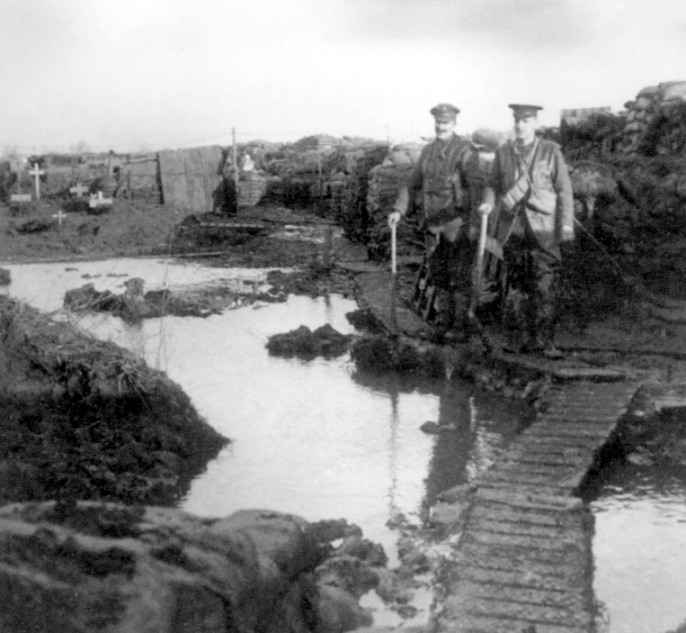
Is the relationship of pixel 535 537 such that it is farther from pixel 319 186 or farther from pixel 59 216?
pixel 319 186

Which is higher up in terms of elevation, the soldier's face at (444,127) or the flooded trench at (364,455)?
the soldier's face at (444,127)

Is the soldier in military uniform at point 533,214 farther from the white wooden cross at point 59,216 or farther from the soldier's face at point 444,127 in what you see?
the white wooden cross at point 59,216

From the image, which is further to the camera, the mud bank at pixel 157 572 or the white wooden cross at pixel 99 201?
the white wooden cross at pixel 99 201

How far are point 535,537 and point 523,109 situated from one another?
4755 mm

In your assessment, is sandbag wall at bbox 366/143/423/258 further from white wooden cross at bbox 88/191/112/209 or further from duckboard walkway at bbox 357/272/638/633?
white wooden cross at bbox 88/191/112/209

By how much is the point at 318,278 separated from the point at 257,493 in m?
10.8

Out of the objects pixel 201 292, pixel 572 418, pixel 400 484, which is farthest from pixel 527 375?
pixel 201 292

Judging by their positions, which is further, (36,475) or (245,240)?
(245,240)

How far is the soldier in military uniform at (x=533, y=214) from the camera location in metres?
8.74

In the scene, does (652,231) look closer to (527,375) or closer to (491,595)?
(527,375)

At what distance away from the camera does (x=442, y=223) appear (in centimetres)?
988

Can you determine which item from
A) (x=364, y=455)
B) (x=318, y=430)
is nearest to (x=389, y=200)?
(x=318, y=430)

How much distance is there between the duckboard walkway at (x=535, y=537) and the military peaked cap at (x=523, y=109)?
265 cm

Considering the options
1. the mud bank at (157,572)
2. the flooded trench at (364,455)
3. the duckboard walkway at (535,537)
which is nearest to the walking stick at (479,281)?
the flooded trench at (364,455)
